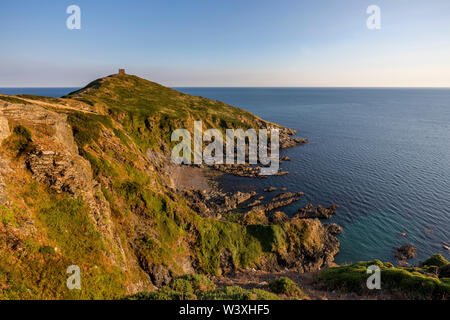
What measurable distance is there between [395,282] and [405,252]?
28.6 m

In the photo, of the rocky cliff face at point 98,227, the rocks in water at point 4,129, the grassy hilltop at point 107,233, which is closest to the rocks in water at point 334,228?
the rocky cliff face at point 98,227

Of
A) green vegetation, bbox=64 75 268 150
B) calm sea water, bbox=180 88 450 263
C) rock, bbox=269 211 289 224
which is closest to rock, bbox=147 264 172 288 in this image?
rock, bbox=269 211 289 224

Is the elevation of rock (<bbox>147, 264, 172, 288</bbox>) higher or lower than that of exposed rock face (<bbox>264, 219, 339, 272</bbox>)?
higher

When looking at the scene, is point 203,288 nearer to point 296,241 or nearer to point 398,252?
point 296,241

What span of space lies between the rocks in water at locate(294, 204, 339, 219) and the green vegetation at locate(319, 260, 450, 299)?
89.8 feet

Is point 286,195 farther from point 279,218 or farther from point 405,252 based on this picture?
point 405,252

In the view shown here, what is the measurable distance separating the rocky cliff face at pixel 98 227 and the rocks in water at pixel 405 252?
12.1 m

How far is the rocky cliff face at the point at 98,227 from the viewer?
1800cm

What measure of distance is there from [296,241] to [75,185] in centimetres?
4089

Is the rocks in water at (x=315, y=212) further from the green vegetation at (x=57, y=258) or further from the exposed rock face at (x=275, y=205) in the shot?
the green vegetation at (x=57, y=258)

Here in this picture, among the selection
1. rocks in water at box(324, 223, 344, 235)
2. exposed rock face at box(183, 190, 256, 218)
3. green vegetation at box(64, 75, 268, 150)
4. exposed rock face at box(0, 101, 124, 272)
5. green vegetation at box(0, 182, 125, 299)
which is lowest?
rocks in water at box(324, 223, 344, 235)

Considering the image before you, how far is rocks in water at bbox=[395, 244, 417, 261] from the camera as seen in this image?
41.1m

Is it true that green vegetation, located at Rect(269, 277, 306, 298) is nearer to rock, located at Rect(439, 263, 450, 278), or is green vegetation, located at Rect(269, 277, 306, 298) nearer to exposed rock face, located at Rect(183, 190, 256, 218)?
rock, located at Rect(439, 263, 450, 278)

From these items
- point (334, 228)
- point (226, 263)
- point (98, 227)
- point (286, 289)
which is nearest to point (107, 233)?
point (98, 227)
